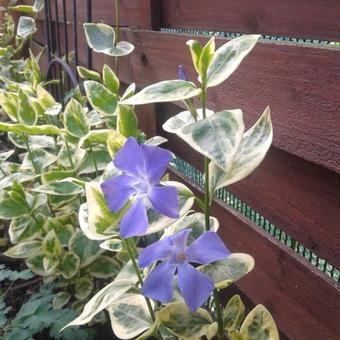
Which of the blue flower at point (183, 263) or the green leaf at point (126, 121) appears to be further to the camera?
the green leaf at point (126, 121)

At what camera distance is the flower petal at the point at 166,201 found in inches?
20.1

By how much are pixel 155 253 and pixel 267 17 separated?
44 cm

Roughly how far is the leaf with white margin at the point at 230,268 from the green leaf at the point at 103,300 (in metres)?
0.13

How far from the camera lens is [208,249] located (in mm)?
566

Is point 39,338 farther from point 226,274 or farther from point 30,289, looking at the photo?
point 226,274

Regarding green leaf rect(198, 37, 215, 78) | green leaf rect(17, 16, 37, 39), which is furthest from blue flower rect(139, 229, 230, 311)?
green leaf rect(17, 16, 37, 39)

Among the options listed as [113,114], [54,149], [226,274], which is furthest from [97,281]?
[226,274]

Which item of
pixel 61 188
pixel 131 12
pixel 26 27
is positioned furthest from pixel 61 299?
pixel 26 27

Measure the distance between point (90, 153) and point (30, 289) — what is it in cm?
53

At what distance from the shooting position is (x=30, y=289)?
1.31 metres

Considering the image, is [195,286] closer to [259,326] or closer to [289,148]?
[259,326]

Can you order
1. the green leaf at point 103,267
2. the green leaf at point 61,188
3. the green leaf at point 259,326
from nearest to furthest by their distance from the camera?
the green leaf at point 259,326, the green leaf at point 61,188, the green leaf at point 103,267

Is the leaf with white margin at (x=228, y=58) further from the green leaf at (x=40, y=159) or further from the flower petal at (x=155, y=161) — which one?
the green leaf at (x=40, y=159)

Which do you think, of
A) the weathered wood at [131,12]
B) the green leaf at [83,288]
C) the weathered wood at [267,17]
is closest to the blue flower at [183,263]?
the weathered wood at [267,17]
